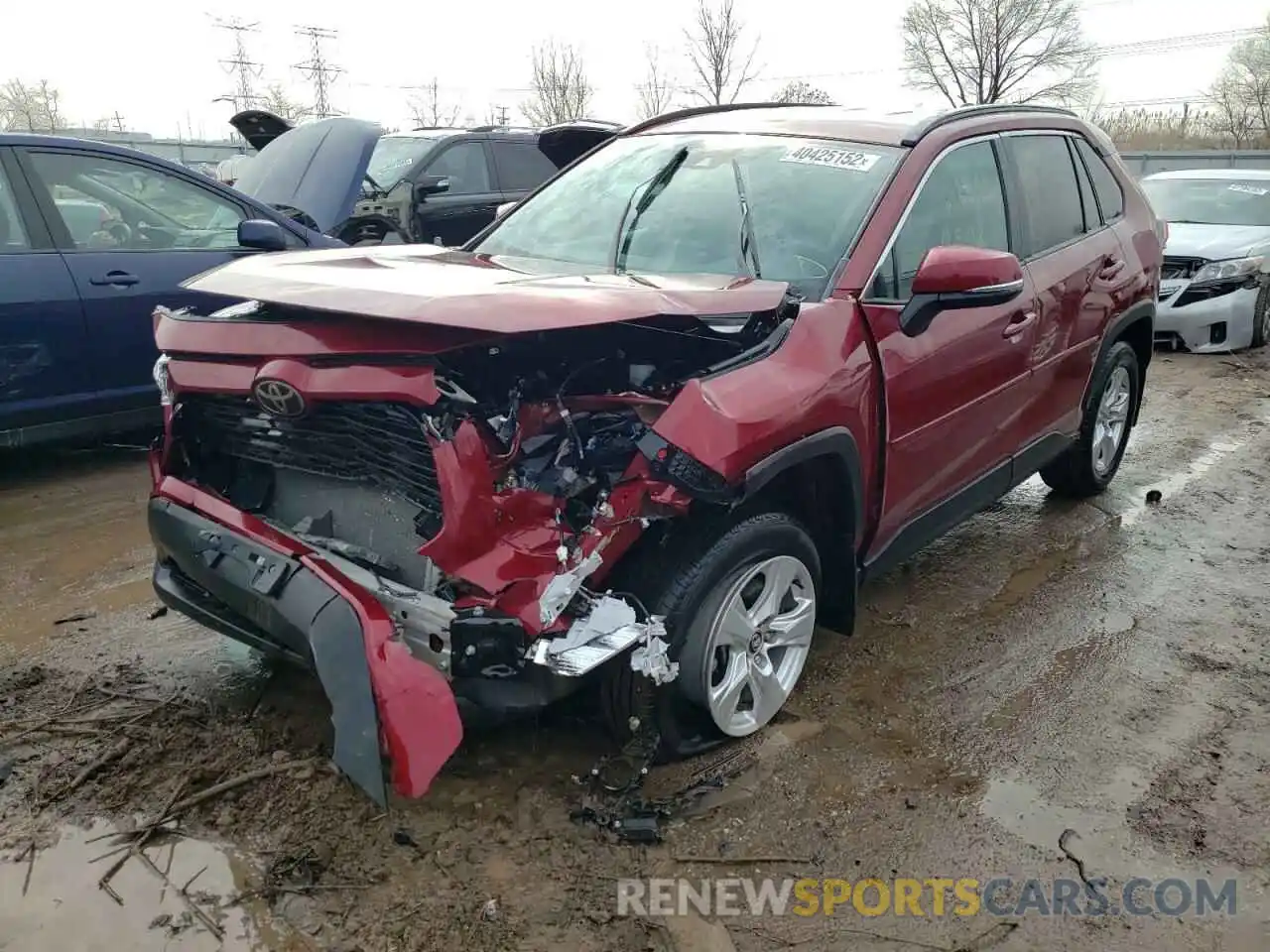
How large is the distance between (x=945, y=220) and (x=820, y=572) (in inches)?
55.5

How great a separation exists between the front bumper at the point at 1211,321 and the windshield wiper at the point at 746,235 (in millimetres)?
6880

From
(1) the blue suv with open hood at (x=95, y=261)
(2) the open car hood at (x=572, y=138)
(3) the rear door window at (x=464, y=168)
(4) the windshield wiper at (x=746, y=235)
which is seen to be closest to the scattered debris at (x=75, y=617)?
(1) the blue suv with open hood at (x=95, y=261)

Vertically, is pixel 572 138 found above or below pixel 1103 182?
above

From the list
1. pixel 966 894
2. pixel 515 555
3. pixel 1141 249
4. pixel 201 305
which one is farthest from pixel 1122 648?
pixel 201 305

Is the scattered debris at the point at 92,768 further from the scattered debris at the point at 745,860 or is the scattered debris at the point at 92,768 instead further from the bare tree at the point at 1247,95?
the bare tree at the point at 1247,95

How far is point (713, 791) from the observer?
9.18 feet

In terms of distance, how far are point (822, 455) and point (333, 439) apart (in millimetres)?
1405

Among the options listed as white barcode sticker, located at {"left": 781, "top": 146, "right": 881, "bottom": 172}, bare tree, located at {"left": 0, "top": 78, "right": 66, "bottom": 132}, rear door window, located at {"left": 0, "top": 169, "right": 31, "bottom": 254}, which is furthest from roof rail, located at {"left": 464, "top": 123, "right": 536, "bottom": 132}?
bare tree, located at {"left": 0, "top": 78, "right": 66, "bottom": 132}

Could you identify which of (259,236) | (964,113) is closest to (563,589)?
(964,113)

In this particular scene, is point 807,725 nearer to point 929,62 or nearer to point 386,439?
point 386,439

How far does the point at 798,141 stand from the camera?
11.9 feet

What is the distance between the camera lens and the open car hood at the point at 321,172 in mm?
6016

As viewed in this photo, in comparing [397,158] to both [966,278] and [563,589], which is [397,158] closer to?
[966,278]

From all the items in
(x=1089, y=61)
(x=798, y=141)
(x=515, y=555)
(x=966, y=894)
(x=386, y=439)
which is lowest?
(x=966, y=894)
